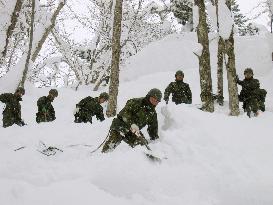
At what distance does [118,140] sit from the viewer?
6301 millimetres

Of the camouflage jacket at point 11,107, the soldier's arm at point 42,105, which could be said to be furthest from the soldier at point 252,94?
the camouflage jacket at point 11,107

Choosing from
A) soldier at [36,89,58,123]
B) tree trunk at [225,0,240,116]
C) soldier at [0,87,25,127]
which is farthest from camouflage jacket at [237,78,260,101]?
soldier at [0,87,25,127]

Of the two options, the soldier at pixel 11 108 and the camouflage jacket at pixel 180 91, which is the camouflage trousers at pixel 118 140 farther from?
the soldier at pixel 11 108

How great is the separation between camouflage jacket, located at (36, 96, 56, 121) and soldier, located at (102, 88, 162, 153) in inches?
147

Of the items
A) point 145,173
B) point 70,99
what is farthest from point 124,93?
point 145,173

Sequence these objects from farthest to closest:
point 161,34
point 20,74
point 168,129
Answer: point 161,34
point 20,74
point 168,129

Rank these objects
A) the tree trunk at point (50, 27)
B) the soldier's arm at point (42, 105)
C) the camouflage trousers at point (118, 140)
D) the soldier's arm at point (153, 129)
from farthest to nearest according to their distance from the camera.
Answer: the tree trunk at point (50, 27)
the soldier's arm at point (42, 105)
the soldier's arm at point (153, 129)
the camouflage trousers at point (118, 140)

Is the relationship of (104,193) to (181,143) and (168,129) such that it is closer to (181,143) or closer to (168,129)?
(181,143)

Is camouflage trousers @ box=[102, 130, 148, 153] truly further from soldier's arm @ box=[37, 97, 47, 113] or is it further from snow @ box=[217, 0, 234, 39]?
snow @ box=[217, 0, 234, 39]

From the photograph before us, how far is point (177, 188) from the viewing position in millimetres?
4941

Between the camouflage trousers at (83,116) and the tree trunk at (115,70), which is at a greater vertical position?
the tree trunk at (115,70)

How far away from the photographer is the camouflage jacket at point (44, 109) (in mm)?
9578

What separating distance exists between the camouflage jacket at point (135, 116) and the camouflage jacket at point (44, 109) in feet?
12.3

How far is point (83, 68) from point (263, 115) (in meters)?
15.3
